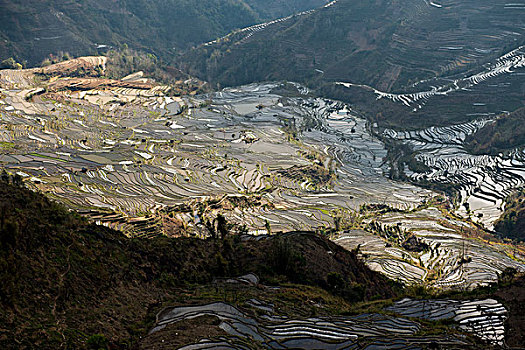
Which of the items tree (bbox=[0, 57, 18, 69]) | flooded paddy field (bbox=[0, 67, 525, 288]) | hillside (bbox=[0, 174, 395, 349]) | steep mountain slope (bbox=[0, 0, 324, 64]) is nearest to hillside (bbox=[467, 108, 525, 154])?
flooded paddy field (bbox=[0, 67, 525, 288])

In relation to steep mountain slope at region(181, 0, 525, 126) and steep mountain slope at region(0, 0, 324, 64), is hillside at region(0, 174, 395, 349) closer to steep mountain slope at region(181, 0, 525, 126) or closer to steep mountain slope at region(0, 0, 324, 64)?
steep mountain slope at region(181, 0, 525, 126)

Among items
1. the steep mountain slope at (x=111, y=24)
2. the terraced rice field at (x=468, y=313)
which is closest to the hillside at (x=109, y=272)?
the terraced rice field at (x=468, y=313)

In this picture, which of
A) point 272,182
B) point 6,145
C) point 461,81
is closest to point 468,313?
point 272,182

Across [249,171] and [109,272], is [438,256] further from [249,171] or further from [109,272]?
[109,272]

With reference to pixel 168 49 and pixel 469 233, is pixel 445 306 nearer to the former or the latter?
pixel 469 233

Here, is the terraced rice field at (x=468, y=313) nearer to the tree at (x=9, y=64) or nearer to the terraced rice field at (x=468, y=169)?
the terraced rice field at (x=468, y=169)
